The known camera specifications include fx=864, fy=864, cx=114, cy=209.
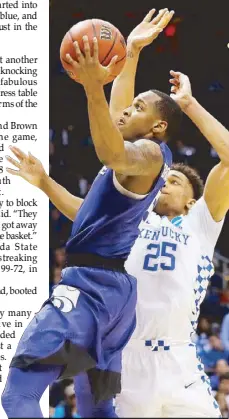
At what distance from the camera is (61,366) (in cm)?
361

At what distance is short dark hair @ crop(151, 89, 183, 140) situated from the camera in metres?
4.07

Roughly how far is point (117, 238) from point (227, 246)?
514 cm

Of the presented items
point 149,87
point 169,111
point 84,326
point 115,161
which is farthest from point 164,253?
point 149,87

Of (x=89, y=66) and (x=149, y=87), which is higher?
(x=149, y=87)

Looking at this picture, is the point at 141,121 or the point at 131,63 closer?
the point at 141,121

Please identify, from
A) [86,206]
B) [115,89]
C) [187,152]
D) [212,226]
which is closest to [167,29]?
[187,152]

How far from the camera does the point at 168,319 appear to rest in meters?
4.28

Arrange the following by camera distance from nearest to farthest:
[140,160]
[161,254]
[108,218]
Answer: [140,160] < [108,218] < [161,254]

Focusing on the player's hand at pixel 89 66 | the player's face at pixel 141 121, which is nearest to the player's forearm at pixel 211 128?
the player's face at pixel 141 121

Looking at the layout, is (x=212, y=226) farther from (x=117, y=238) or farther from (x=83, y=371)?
(x=83, y=371)

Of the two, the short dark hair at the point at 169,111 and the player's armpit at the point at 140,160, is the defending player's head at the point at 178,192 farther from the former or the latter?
the player's armpit at the point at 140,160

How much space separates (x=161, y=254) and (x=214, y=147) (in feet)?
2.03

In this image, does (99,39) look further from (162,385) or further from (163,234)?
(162,385)

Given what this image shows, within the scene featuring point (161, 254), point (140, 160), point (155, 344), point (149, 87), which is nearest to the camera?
point (140, 160)
